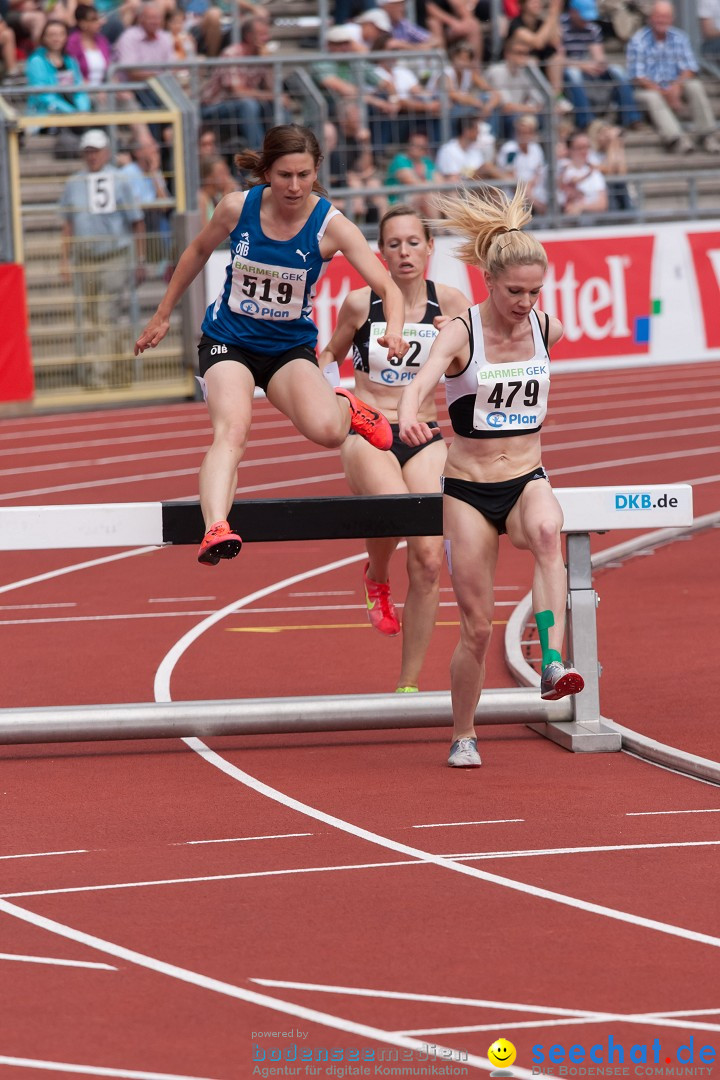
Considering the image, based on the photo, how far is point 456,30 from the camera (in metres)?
26.4

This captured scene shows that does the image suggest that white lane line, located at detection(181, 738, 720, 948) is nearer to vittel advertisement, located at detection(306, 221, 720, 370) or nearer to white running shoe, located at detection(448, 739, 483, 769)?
white running shoe, located at detection(448, 739, 483, 769)

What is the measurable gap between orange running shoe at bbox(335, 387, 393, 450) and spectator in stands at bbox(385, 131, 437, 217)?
15.4 m

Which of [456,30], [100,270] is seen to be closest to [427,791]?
[100,270]

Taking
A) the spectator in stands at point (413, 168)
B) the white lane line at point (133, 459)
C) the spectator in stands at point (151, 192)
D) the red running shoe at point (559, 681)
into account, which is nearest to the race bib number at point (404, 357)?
the red running shoe at point (559, 681)

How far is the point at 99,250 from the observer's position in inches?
823

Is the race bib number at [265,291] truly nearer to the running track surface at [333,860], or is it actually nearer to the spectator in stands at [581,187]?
the running track surface at [333,860]

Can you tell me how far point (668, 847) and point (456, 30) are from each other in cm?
2186

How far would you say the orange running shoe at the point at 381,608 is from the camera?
8484mm

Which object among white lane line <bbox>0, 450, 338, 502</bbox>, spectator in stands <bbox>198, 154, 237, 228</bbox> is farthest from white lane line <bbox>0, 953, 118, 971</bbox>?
spectator in stands <bbox>198, 154, 237, 228</bbox>

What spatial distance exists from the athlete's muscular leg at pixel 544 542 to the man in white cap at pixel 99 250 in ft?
47.5

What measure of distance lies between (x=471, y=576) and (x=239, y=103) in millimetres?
15825

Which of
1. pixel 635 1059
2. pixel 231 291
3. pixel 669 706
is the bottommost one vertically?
pixel 669 706

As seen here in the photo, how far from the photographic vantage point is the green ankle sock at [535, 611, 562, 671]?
693 cm

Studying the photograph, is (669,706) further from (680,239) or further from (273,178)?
(680,239)
